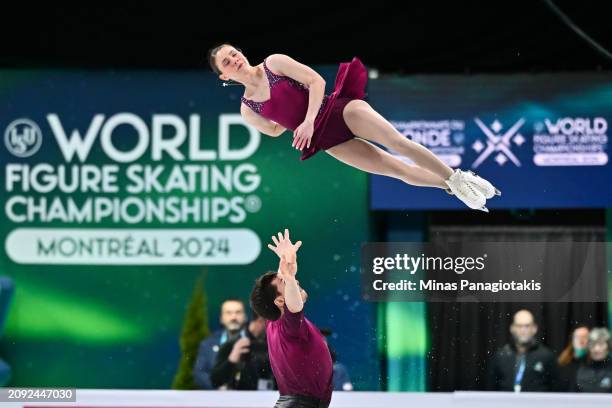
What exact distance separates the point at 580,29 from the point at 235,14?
246 cm

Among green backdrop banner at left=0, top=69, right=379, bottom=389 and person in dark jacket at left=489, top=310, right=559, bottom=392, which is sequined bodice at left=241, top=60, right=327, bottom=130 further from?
green backdrop banner at left=0, top=69, right=379, bottom=389

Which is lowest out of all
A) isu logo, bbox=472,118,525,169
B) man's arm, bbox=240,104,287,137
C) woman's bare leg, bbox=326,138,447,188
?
woman's bare leg, bbox=326,138,447,188

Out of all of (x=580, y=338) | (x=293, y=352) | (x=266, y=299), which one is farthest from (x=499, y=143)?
(x=293, y=352)

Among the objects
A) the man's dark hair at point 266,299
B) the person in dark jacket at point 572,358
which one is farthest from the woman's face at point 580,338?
the man's dark hair at point 266,299

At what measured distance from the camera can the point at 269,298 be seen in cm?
607

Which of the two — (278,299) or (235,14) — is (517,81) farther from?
(278,299)

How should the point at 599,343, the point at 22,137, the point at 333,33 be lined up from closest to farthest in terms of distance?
the point at 599,343, the point at 333,33, the point at 22,137

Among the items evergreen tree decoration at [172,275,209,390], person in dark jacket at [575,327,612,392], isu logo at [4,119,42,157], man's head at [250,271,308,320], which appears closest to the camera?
man's head at [250,271,308,320]

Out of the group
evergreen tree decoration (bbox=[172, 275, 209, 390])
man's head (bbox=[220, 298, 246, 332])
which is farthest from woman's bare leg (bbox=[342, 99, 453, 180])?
evergreen tree decoration (bbox=[172, 275, 209, 390])

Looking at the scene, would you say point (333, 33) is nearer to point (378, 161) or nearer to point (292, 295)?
point (378, 161)

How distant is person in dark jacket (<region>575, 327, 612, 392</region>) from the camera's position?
718 cm

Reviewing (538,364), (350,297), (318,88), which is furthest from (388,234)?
(318,88)

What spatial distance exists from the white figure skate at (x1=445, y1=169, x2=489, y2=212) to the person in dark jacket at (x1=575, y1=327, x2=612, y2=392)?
181 centimetres

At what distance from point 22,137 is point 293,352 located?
11.4ft
